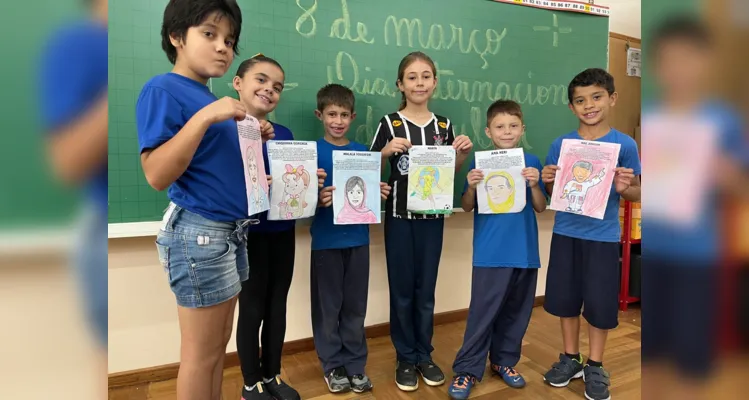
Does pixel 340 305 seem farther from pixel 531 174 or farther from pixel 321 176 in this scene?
pixel 531 174

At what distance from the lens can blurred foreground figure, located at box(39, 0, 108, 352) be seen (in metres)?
0.19

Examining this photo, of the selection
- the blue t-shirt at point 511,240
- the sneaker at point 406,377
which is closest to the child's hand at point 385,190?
the blue t-shirt at point 511,240

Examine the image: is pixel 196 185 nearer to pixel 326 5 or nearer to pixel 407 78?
pixel 407 78

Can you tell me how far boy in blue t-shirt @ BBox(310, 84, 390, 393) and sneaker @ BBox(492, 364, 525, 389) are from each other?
642 millimetres

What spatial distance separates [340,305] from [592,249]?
1157 millimetres

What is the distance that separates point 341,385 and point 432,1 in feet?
6.82

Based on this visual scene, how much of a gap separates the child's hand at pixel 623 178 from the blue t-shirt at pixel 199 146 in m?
1.52

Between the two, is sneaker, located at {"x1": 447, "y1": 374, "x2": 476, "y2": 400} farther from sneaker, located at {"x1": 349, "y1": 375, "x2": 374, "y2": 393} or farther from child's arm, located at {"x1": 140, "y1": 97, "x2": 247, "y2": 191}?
child's arm, located at {"x1": 140, "y1": 97, "x2": 247, "y2": 191}

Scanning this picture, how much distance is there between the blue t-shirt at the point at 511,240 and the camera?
1.88 m

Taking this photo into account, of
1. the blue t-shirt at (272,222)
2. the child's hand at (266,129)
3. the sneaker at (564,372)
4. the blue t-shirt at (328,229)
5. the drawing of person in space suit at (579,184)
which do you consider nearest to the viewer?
the child's hand at (266,129)

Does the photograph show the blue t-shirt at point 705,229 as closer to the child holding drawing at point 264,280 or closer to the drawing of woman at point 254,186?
the drawing of woman at point 254,186

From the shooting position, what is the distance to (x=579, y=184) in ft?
5.96

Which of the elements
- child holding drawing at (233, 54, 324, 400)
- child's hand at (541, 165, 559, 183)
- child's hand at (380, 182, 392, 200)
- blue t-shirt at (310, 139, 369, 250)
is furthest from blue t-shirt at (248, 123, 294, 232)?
child's hand at (541, 165, 559, 183)

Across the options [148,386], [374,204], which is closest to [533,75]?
[374,204]
